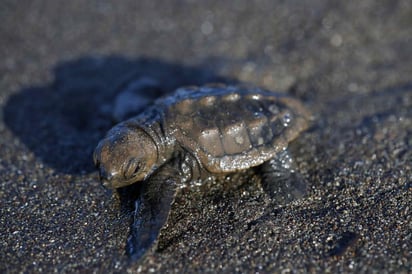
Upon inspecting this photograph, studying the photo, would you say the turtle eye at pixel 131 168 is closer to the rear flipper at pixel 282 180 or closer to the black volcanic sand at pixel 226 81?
the black volcanic sand at pixel 226 81

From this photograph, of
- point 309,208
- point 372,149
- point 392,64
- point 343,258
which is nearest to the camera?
point 343,258

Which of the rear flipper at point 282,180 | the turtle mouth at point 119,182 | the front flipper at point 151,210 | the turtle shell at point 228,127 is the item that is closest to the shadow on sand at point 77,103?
the turtle mouth at point 119,182

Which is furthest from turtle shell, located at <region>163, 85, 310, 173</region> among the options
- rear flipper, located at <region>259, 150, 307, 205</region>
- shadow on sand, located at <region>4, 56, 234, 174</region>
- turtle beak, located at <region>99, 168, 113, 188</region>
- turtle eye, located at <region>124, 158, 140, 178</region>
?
shadow on sand, located at <region>4, 56, 234, 174</region>

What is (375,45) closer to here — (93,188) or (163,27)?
(163,27)

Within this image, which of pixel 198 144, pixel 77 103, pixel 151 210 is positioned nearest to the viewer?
pixel 151 210

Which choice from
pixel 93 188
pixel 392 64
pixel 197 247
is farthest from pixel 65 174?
pixel 392 64

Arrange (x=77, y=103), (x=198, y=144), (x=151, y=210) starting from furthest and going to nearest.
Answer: (x=77, y=103), (x=198, y=144), (x=151, y=210)

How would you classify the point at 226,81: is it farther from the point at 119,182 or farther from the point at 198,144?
the point at 119,182

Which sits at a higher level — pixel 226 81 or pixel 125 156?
pixel 226 81

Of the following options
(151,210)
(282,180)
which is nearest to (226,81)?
(282,180)
